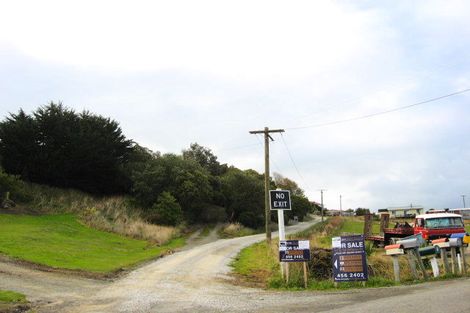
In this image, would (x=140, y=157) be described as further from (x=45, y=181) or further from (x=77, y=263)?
(x=77, y=263)

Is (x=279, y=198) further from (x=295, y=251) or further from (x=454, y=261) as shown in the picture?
(x=454, y=261)

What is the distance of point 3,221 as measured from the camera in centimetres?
3338

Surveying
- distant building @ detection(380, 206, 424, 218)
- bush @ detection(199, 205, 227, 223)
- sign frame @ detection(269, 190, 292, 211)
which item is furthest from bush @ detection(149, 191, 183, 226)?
distant building @ detection(380, 206, 424, 218)

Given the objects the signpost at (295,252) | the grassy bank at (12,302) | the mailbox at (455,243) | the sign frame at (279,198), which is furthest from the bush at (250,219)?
the grassy bank at (12,302)

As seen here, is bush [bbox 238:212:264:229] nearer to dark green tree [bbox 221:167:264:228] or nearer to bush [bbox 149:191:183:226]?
dark green tree [bbox 221:167:264:228]

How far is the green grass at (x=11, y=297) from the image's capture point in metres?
12.9

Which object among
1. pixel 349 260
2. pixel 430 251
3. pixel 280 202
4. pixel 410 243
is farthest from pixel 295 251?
pixel 430 251

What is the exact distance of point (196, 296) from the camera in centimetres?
1449

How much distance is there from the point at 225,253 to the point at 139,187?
23.5m

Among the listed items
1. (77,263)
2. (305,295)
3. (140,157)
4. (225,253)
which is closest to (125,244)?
(225,253)

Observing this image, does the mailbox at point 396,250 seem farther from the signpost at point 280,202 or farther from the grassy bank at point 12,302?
the grassy bank at point 12,302

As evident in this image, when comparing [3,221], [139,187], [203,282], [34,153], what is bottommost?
[203,282]

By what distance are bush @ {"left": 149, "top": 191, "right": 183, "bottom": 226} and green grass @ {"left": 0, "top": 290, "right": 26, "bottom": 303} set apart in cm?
3464

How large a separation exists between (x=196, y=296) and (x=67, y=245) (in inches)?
630
